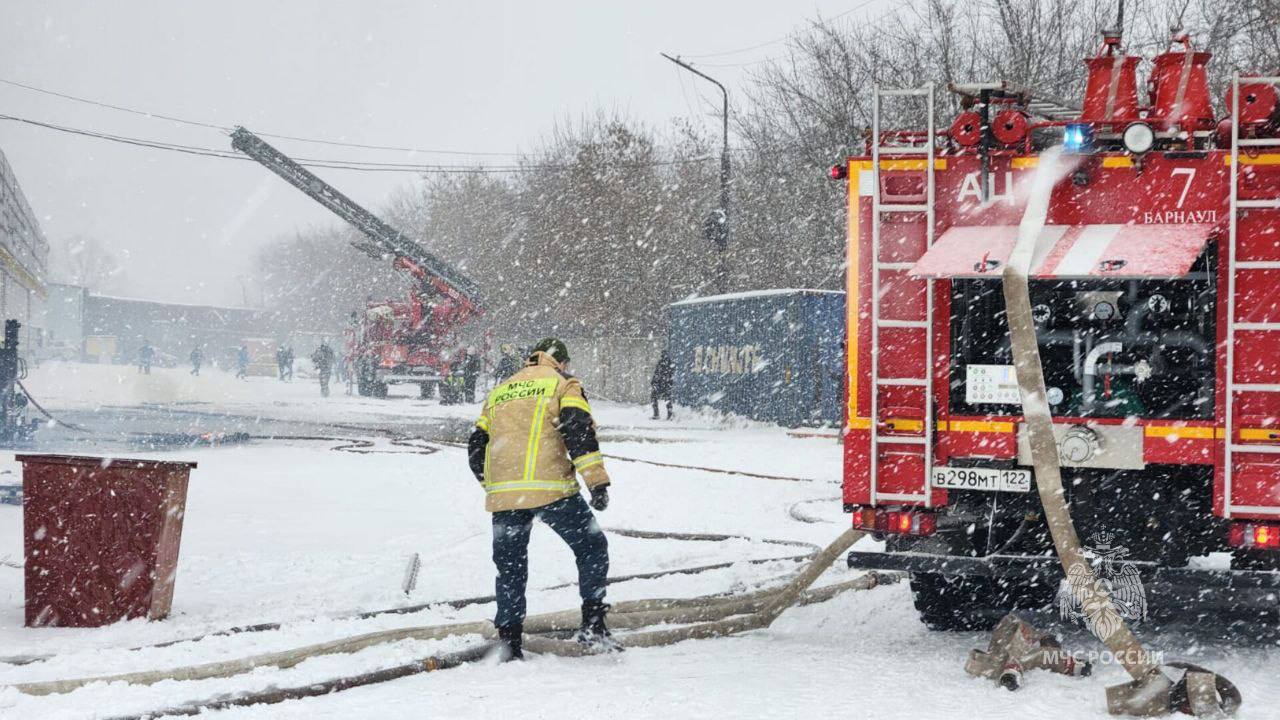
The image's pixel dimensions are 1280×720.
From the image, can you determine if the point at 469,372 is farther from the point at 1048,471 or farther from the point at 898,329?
the point at 1048,471

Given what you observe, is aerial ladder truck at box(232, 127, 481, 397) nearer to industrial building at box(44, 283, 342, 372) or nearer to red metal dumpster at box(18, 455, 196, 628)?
red metal dumpster at box(18, 455, 196, 628)

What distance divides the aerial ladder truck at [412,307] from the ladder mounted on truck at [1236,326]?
30.8 m

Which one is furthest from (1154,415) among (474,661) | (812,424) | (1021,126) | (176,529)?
(812,424)

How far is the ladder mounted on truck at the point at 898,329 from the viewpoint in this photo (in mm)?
6312

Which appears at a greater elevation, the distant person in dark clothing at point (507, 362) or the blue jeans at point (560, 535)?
the distant person in dark clothing at point (507, 362)

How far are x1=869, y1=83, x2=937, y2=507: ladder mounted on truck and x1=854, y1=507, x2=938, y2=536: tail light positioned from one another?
0.10m

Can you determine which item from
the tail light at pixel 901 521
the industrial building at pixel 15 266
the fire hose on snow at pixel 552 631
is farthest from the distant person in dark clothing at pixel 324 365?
the tail light at pixel 901 521

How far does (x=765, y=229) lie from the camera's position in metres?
35.2

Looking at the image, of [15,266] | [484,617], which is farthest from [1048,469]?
[15,266]

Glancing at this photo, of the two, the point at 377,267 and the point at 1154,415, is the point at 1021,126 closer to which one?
the point at 1154,415

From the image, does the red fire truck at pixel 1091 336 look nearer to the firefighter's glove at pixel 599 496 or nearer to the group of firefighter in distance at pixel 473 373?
the firefighter's glove at pixel 599 496

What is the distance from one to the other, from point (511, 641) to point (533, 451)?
3.03ft

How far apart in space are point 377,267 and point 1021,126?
97630 millimetres

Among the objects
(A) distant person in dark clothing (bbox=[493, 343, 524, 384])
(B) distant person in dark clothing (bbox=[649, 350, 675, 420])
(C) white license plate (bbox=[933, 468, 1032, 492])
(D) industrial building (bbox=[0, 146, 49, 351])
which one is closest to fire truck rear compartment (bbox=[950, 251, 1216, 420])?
(C) white license plate (bbox=[933, 468, 1032, 492])
